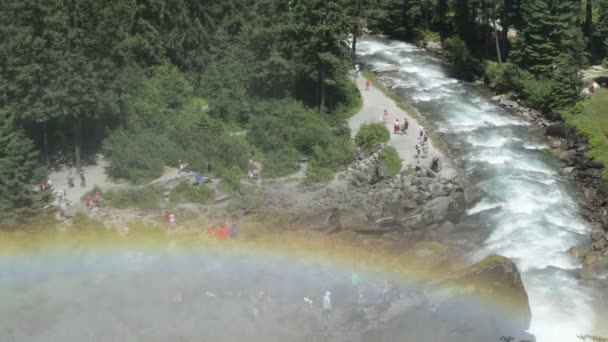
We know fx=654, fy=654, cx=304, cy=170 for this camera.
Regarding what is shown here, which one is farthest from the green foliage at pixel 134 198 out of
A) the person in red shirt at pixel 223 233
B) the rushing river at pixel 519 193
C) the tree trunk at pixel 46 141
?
the rushing river at pixel 519 193

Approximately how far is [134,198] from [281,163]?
12414mm

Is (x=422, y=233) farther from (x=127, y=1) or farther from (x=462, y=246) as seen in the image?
(x=127, y=1)

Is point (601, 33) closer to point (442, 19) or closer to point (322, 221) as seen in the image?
point (442, 19)

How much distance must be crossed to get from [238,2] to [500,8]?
31.1 metres

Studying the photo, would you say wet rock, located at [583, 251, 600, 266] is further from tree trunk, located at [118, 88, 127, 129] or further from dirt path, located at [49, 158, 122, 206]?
tree trunk, located at [118, 88, 127, 129]

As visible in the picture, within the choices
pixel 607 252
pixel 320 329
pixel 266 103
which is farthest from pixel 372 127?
pixel 320 329

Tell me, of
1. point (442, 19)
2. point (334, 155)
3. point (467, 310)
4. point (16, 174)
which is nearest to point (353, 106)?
point (334, 155)

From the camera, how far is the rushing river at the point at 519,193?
39281mm

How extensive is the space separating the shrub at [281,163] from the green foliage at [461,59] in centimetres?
3134

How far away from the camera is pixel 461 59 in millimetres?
78750

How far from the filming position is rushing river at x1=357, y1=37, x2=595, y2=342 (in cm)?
3928

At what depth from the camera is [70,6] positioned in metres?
50.3

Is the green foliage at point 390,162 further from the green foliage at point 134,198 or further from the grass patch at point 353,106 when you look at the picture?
the green foliage at point 134,198

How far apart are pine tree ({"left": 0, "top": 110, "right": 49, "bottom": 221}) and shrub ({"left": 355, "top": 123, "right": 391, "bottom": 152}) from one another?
2607 cm
